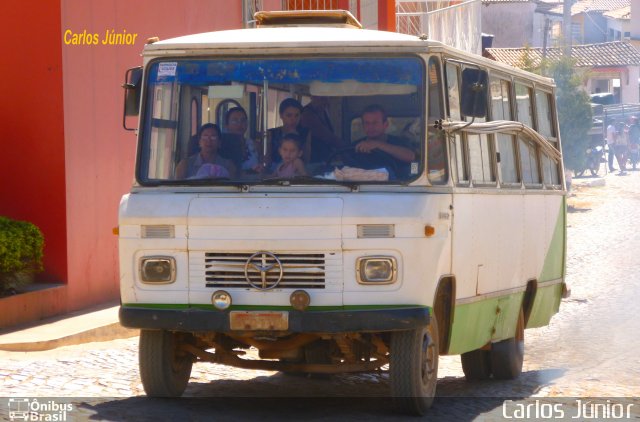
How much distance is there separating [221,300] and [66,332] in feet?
15.1

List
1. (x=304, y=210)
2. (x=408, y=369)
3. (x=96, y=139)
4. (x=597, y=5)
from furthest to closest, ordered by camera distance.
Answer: (x=597, y=5) < (x=96, y=139) < (x=408, y=369) < (x=304, y=210)

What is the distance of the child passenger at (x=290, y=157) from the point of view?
30.2ft

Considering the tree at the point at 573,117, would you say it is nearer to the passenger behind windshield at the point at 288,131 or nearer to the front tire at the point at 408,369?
the passenger behind windshield at the point at 288,131

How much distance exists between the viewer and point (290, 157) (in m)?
9.26

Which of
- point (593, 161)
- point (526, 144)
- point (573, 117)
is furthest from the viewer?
point (593, 161)

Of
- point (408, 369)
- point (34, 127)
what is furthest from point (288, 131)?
point (34, 127)

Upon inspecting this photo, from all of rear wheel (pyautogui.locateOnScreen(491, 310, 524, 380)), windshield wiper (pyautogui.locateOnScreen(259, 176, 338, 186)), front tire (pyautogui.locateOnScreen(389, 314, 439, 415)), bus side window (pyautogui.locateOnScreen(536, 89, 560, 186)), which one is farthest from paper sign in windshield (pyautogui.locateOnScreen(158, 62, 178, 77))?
bus side window (pyautogui.locateOnScreen(536, 89, 560, 186))

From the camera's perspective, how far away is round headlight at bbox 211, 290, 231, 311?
8898 millimetres

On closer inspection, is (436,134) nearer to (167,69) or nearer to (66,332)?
(167,69)

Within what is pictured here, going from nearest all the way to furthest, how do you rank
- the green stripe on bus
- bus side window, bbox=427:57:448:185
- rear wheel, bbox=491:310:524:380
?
1. bus side window, bbox=427:57:448:185
2. the green stripe on bus
3. rear wheel, bbox=491:310:524:380

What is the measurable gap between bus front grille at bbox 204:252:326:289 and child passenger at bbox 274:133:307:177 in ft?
2.05

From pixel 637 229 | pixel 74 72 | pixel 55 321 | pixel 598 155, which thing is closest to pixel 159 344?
pixel 55 321

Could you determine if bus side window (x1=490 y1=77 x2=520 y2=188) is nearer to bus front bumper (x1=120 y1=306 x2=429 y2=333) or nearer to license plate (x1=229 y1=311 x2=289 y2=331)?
bus front bumper (x1=120 y1=306 x2=429 y2=333)

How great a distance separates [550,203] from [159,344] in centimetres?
511
